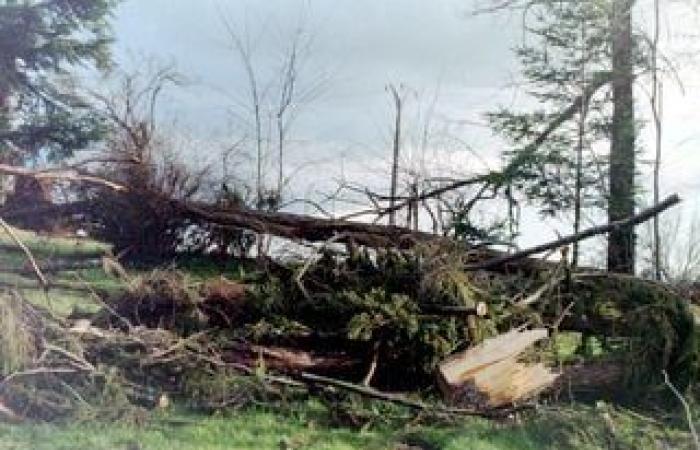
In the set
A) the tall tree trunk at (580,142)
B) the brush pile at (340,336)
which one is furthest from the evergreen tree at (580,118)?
the brush pile at (340,336)

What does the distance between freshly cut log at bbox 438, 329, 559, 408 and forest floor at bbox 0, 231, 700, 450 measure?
0.24m

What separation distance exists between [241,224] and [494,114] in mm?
8568

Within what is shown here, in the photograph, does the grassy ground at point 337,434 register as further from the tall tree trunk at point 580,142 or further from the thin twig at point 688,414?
the tall tree trunk at point 580,142

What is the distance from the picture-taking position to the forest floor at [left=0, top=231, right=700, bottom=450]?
6512 millimetres

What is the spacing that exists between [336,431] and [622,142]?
1166cm

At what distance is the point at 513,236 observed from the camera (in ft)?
45.2

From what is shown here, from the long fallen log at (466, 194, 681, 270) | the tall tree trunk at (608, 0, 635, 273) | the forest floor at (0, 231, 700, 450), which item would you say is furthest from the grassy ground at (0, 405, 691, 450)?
the tall tree trunk at (608, 0, 635, 273)

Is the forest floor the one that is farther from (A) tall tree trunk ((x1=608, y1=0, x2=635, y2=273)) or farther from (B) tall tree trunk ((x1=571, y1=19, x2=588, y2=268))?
(B) tall tree trunk ((x1=571, y1=19, x2=588, y2=268))

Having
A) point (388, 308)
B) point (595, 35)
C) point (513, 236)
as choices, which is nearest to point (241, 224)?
point (388, 308)

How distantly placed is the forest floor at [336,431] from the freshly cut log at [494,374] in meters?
0.24

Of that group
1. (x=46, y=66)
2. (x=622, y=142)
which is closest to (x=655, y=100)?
(x=622, y=142)

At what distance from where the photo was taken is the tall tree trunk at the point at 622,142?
52.3 feet

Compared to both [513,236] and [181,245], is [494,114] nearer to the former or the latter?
[513,236]

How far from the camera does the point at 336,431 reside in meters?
7.14
